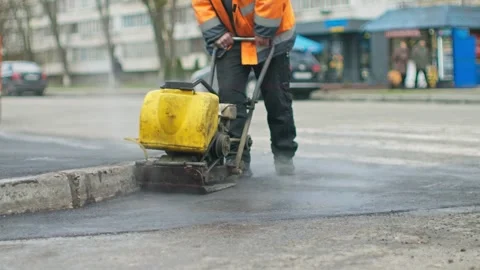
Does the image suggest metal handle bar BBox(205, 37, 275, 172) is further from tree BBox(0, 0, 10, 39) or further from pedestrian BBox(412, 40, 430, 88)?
tree BBox(0, 0, 10, 39)

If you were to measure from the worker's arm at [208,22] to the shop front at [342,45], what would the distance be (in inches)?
1365

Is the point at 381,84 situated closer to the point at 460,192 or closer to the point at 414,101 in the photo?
the point at 414,101

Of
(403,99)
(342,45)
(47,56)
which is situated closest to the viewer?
(403,99)

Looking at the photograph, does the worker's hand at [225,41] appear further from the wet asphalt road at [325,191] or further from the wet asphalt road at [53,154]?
the wet asphalt road at [53,154]

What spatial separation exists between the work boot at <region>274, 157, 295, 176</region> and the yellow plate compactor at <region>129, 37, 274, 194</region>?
79cm

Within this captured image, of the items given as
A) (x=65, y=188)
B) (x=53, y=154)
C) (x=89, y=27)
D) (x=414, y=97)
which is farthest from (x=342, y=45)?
(x=89, y=27)

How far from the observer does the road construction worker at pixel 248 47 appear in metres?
5.98

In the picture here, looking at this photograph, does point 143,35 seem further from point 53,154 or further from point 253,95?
point 253,95

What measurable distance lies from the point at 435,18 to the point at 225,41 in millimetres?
23316

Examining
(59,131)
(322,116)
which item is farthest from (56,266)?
(322,116)

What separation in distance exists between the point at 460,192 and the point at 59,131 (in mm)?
7274

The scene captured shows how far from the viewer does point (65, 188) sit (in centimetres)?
530

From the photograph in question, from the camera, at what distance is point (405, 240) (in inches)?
158

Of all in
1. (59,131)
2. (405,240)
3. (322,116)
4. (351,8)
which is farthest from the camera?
(351,8)
